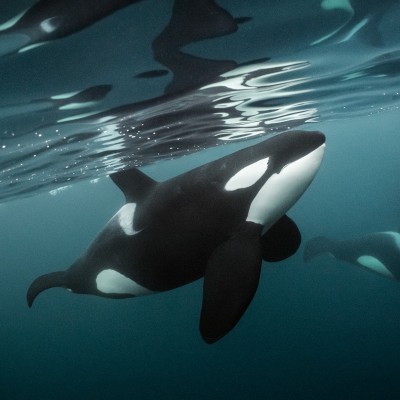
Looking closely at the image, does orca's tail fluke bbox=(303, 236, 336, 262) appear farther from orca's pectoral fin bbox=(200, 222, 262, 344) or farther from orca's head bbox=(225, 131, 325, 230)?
orca's pectoral fin bbox=(200, 222, 262, 344)

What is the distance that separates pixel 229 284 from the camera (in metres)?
5.30

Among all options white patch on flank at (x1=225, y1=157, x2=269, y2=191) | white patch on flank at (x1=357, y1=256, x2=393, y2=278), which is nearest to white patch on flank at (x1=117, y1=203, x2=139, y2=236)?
white patch on flank at (x1=225, y1=157, x2=269, y2=191)

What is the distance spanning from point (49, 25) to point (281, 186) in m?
3.64

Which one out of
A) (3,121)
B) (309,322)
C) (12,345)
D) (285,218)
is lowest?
(12,345)

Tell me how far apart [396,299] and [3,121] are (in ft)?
142

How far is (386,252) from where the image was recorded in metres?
18.5

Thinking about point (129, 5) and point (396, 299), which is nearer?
point (129, 5)

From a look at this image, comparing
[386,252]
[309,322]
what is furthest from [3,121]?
[309,322]

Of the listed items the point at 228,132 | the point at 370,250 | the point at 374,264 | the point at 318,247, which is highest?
the point at 228,132

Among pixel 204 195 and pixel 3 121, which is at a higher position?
pixel 3 121

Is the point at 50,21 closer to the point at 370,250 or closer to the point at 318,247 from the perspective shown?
the point at 370,250

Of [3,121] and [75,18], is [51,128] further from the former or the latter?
[75,18]

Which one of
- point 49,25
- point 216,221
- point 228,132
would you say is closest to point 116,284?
point 216,221

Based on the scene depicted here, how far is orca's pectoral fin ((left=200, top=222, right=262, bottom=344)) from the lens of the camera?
5078 millimetres
